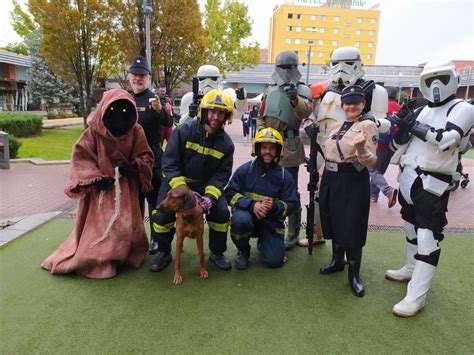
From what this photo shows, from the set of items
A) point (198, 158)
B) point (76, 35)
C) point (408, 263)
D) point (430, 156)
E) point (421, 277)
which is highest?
point (76, 35)

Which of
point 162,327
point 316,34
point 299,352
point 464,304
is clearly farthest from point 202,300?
point 316,34

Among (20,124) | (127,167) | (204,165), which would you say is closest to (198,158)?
(204,165)

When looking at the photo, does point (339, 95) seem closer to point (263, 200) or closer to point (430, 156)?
point (430, 156)

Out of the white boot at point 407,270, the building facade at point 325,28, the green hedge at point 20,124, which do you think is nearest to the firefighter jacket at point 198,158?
the white boot at point 407,270

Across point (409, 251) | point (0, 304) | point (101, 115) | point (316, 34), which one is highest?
point (316, 34)

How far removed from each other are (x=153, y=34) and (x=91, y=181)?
1146cm

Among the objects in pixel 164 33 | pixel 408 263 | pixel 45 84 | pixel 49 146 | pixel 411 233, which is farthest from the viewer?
pixel 45 84

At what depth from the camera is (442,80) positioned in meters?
2.69

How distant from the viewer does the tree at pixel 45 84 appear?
79.2 feet

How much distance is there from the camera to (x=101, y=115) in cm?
316

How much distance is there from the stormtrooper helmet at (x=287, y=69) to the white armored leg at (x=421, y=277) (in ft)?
6.66

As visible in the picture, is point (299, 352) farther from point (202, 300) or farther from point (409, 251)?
point (409, 251)

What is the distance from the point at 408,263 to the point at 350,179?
112cm

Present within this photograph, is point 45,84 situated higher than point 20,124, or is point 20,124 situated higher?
A: point 45,84
